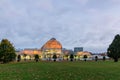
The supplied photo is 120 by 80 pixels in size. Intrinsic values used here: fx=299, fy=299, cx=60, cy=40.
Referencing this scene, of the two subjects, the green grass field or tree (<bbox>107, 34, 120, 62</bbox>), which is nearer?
the green grass field

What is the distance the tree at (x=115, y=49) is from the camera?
280ft

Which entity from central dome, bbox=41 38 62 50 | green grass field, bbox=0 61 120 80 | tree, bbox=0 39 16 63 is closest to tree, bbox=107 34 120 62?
tree, bbox=0 39 16 63

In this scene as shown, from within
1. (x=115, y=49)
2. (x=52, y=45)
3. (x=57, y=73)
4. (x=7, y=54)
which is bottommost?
(x=57, y=73)

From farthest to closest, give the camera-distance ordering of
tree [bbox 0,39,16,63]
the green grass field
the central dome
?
the central dome → tree [bbox 0,39,16,63] → the green grass field

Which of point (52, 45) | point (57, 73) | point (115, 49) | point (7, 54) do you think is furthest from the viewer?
point (52, 45)

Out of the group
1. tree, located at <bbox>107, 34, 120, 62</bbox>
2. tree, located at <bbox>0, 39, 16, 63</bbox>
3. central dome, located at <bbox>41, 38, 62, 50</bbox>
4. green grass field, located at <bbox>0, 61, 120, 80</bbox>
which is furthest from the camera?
central dome, located at <bbox>41, 38, 62, 50</bbox>

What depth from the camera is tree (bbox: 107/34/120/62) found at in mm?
85312

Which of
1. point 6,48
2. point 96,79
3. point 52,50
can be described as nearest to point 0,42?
point 6,48

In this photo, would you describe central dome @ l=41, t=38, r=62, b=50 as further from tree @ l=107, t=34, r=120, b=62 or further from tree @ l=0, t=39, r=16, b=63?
tree @ l=0, t=39, r=16, b=63

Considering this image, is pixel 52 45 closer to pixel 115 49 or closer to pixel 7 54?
pixel 115 49

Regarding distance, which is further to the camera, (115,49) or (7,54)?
(115,49)

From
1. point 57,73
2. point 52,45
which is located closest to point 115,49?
point 57,73

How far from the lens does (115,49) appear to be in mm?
86062

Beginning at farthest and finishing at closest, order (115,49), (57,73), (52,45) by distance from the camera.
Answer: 1. (52,45)
2. (115,49)
3. (57,73)
